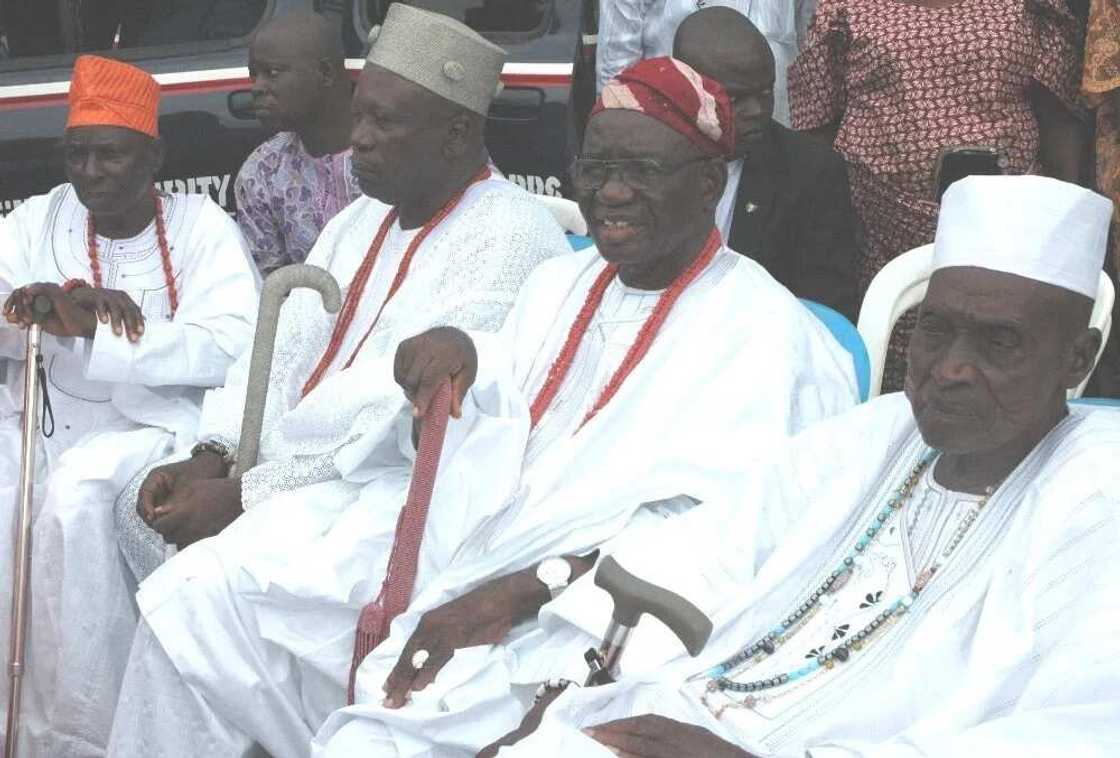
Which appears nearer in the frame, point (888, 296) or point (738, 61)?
point (888, 296)

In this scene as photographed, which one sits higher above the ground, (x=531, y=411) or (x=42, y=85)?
(x=42, y=85)

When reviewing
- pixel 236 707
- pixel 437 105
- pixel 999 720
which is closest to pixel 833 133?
pixel 437 105

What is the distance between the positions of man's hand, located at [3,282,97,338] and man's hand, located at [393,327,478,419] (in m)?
1.43

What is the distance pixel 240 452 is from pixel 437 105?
1.06 meters

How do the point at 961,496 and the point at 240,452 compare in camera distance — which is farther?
the point at 240,452

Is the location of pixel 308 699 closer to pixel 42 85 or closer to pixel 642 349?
pixel 642 349

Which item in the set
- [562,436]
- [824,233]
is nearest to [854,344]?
[562,436]

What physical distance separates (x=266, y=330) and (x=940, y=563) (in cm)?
214

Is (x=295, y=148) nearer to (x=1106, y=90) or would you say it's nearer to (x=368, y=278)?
(x=368, y=278)

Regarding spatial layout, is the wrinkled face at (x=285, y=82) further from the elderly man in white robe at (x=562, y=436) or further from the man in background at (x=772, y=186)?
the elderly man in white robe at (x=562, y=436)

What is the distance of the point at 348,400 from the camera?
181 inches

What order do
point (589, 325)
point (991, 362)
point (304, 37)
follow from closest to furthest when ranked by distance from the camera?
point (991, 362) < point (589, 325) < point (304, 37)

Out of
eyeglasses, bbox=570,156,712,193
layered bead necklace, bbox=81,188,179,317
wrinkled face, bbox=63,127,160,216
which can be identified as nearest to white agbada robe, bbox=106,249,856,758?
eyeglasses, bbox=570,156,712,193

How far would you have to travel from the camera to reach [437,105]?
4.95m
